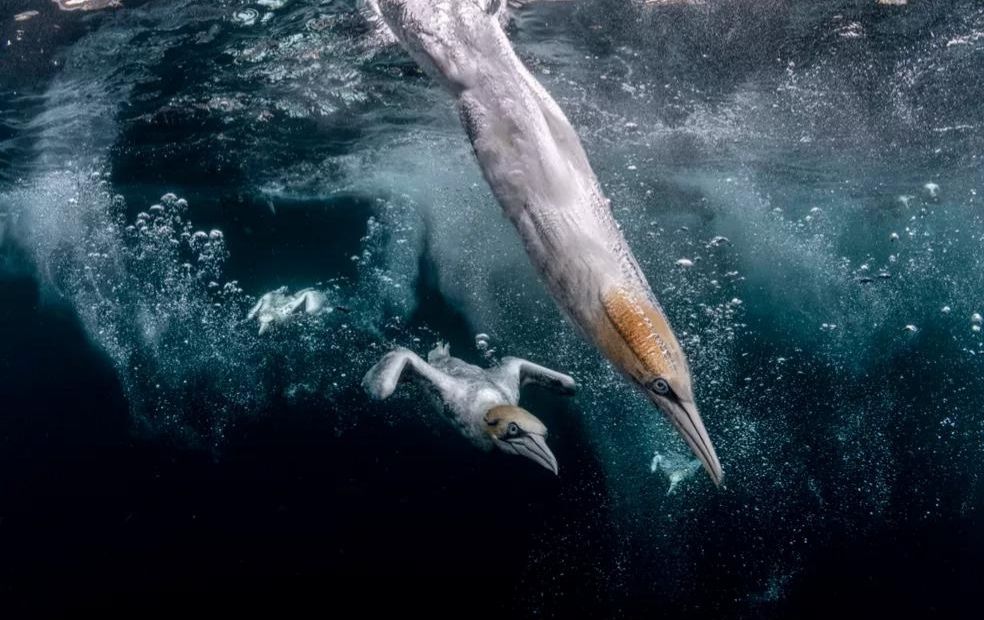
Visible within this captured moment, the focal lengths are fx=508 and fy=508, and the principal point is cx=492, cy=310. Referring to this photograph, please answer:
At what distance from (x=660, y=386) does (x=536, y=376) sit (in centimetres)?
566

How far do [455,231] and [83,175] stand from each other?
12739mm

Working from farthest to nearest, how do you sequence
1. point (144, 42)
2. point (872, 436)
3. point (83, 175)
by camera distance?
point (872, 436) < point (83, 175) < point (144, 42)

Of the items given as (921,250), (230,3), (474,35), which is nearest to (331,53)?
(230,3)

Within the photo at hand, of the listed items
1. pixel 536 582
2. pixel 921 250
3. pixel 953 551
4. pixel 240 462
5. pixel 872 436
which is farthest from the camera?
pixel 921 250

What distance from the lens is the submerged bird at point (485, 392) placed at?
5.15 m

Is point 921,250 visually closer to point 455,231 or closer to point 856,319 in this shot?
point 856,319

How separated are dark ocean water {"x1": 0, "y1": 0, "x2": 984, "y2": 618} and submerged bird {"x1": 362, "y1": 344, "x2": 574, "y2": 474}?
1881 mm

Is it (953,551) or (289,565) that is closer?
(289,565)

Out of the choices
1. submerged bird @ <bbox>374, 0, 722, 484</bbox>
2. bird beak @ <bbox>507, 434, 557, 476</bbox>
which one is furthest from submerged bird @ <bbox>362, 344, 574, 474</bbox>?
submerged bird @ <bbox>374, 0, 722, 484</bbox>

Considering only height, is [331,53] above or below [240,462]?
above

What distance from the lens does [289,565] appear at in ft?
45.5

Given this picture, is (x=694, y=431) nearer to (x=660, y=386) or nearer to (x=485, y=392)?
(x=660, y=386)

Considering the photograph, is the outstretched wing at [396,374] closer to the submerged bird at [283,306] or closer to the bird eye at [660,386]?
the bird eye at [660,386]

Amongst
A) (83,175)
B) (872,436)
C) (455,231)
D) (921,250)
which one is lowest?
(872,436)
